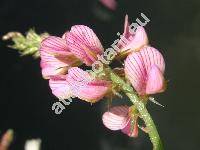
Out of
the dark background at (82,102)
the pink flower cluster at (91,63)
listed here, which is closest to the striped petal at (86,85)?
the pink flower cluster at (91,63)

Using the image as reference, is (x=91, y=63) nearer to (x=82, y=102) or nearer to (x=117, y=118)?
(x=117, y=118)

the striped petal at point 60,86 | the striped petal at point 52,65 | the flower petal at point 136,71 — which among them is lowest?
the flower petal at point 136,71

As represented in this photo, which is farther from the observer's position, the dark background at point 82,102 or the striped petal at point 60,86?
the dark background at point 82,102

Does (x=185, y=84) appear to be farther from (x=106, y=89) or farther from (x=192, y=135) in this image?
(x=106, y=89)

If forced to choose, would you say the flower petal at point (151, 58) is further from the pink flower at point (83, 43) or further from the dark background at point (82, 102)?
the dark background at point (82, 102)

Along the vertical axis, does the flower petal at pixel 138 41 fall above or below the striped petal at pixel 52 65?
below

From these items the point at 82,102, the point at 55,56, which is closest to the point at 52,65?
the point at 55,56
